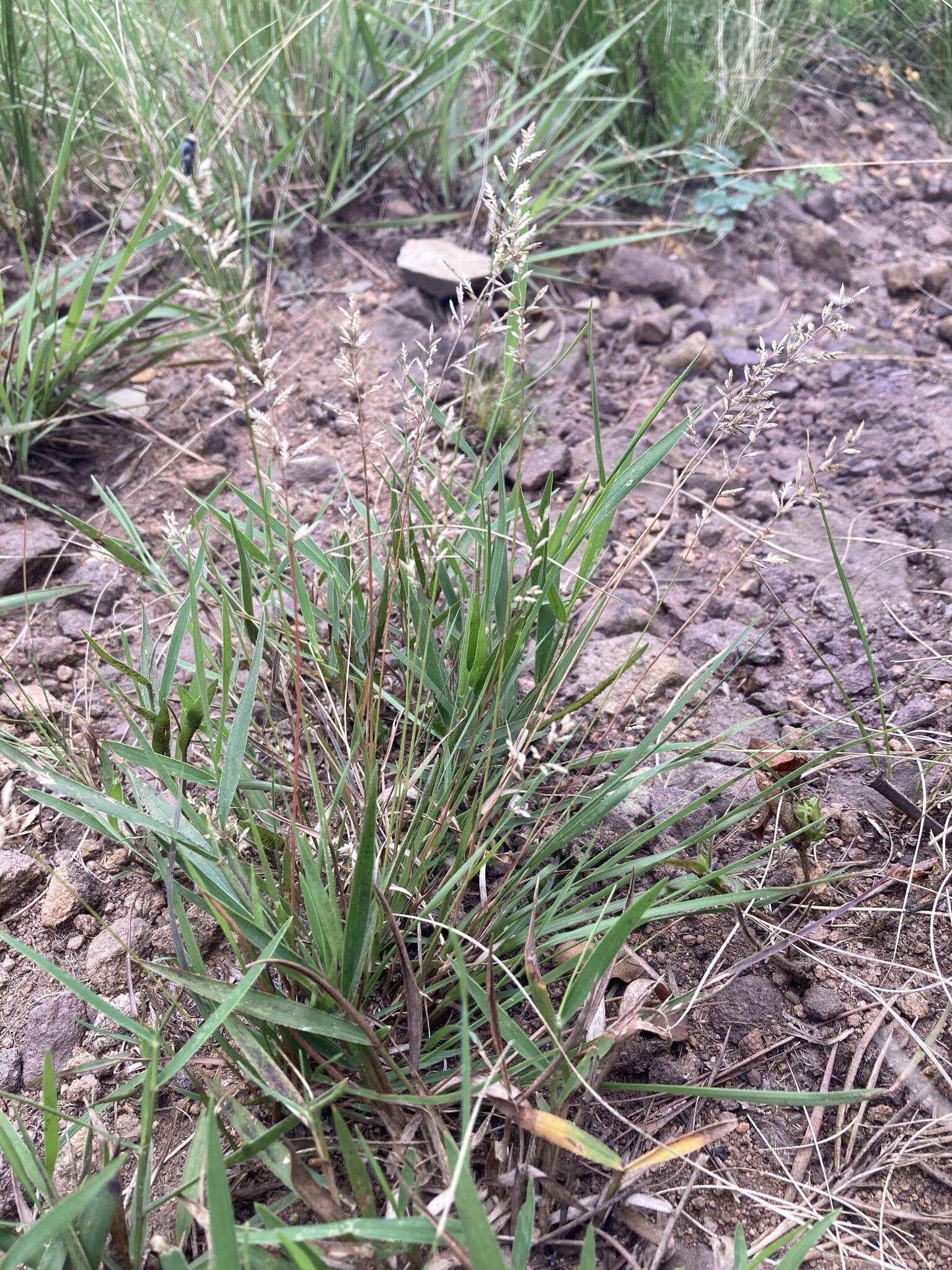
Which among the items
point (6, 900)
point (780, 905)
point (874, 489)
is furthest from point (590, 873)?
point (874, 489)

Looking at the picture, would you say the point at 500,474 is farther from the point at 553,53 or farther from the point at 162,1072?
the point at 553,53

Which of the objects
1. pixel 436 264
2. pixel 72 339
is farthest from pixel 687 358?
pixel 72 339

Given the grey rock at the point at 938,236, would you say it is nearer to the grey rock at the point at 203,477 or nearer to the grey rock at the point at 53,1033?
the grey rock at the point at 203,477

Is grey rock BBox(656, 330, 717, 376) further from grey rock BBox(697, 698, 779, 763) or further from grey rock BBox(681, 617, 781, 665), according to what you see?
grey rock BBox(697, 698, 779, 763)

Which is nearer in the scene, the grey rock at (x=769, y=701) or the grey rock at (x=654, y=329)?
the grey rock at (x=769, y=701)

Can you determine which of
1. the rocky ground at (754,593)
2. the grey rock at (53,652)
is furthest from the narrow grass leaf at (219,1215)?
the grey rock at (53,652)

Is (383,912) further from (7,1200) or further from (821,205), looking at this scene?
(821,205)

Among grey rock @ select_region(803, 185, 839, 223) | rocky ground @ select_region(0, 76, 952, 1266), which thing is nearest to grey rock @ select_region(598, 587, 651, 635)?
rocky ground @ select_region(0, 76, 952, 1266)
